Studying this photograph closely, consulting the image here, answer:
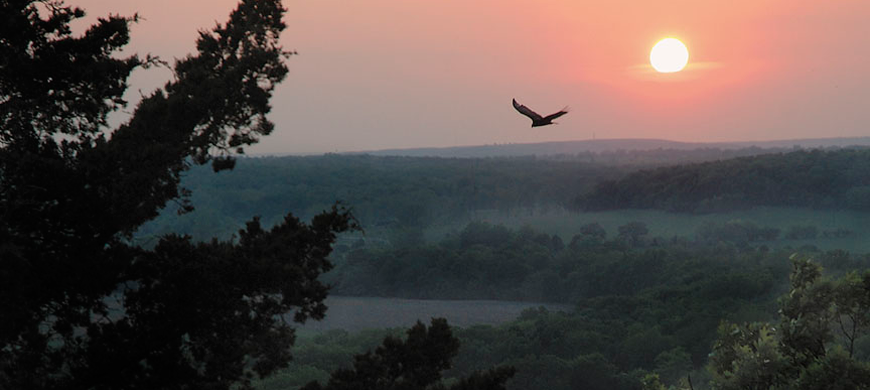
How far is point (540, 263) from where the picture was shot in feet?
373

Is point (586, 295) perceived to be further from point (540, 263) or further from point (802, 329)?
point (802, 329)

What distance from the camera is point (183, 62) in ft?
53.8

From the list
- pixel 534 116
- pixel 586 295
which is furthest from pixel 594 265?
pixel 534 116

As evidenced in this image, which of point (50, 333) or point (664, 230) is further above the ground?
point (50, 333)

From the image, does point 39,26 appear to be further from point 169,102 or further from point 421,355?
point 421,355

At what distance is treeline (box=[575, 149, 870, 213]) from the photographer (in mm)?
142125

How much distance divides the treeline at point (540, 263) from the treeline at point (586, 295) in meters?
0.18

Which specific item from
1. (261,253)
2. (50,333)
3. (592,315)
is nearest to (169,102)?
(261,253)

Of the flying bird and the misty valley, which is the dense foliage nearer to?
the misty valley

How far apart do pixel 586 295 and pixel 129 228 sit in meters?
89.0

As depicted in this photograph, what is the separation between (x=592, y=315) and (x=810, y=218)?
2960 inches

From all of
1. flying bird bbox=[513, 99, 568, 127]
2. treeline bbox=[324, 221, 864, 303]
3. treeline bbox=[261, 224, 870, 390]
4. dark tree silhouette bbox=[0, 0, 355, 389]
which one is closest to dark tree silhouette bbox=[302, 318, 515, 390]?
dark tree silhouette bbox=[0, 0, 355, 389]

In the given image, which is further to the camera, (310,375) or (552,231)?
(552,231)

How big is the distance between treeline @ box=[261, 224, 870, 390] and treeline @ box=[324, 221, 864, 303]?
0.18 metres
